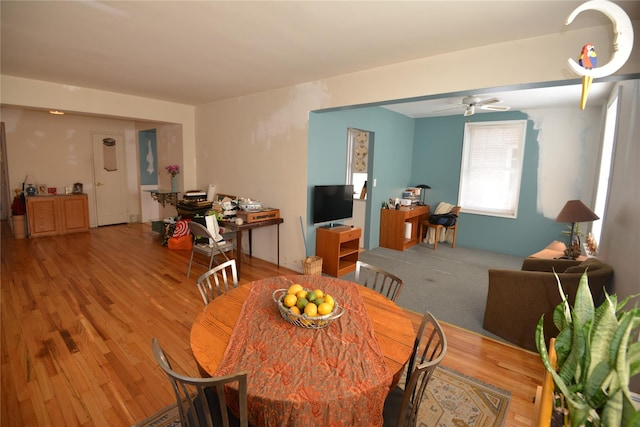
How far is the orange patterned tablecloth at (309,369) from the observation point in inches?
43.1

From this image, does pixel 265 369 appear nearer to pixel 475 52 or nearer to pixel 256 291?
pixel 256 291

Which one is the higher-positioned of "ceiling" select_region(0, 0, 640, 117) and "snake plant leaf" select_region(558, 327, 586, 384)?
"ceiling" select_region(0, 0, 640, 117)

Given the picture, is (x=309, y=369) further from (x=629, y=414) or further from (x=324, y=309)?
(x=629, y=414)

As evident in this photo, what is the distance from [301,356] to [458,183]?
5785 mm

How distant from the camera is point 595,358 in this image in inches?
36.2

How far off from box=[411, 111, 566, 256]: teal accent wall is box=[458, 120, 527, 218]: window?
10cm

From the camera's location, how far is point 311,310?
1520 millimetres

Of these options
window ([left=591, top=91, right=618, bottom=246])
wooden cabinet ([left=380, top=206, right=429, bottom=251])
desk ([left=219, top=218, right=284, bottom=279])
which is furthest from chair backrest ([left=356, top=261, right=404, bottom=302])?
window ([left=591, top=91, right=618, bottom=246])

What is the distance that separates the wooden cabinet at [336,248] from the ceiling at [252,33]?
205 centimetres

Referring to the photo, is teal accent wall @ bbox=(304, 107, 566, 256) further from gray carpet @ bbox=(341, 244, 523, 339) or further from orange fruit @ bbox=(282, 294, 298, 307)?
orange fruit @ bbox=(282, 294, 298, 307)

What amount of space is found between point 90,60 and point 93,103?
1656 mm

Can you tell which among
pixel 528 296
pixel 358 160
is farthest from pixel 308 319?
pixel 358 160

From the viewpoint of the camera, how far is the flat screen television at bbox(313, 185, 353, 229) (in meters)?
4.34

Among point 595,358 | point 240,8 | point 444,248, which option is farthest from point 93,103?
point 444,248
